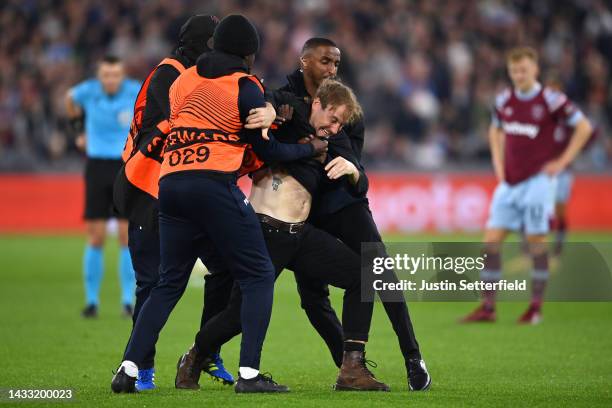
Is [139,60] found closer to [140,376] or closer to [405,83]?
[405,83]

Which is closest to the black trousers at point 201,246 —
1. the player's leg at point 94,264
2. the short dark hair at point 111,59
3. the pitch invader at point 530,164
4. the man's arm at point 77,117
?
the player's leg at point 94,264

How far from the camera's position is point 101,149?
1168 cm

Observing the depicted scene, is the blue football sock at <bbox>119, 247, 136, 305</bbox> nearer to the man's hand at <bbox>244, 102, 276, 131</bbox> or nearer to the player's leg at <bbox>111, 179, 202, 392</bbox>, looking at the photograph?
the player's leg at <bbox>111, 179, 202, 392</bbox>

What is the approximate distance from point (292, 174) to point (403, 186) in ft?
47.7

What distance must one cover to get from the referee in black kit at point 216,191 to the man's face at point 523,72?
17.4ft

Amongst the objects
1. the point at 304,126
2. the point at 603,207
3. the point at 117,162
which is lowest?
the point at 603,207

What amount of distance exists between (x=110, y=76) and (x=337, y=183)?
18.1 ft

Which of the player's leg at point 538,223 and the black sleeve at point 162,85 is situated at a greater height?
the black sleeve at point 162,85

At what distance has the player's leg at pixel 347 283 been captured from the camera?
22.4ft

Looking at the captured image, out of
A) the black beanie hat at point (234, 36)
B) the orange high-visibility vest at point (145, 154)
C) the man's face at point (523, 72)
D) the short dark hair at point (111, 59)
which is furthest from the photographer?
the short dark hair at point (111, 59)

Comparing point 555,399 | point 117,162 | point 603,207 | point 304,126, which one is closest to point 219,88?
point 304,126

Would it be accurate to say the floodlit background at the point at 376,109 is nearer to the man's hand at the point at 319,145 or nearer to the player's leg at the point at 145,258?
the player's leg at the point at 145,258

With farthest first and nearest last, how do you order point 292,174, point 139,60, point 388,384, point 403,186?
1. point 139,60
2. point 403,186
3. point 388,384
4. point 292,174

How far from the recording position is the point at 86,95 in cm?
1201
